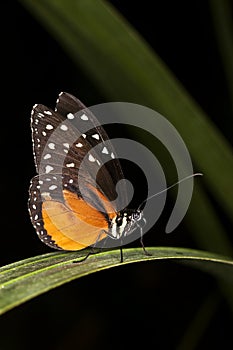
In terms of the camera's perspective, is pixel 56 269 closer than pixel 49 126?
Yes

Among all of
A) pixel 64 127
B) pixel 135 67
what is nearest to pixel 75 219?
pixel 64 127

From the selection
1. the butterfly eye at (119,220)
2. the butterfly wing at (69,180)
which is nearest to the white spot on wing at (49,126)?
the butterfly wing at (69,180)

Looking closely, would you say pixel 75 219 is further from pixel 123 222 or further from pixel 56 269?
pixel 56 269

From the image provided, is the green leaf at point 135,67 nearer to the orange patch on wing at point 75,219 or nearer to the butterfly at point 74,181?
the butterfly at point 74,181

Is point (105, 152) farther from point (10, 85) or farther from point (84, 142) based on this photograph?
point (10, 85)

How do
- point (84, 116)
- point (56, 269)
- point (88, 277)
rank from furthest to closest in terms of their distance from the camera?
point (88, 277), point (84, 116), point (56, 269)

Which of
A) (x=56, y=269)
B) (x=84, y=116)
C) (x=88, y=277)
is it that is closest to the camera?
(x=56, y=269)

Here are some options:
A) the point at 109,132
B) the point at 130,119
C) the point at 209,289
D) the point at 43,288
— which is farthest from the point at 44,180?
the point at 209,289

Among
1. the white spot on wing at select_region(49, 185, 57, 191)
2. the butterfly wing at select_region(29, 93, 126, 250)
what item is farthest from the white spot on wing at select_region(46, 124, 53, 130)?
the white spot on wing at select_region(49, 185, 57, 191)

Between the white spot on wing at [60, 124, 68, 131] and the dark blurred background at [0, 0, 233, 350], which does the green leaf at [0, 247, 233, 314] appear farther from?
→ the dark blurred background at [0, 0, 233, 350]
